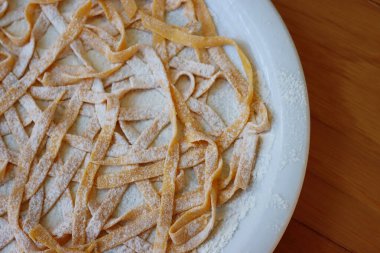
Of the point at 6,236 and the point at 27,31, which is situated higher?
the point at 27,31

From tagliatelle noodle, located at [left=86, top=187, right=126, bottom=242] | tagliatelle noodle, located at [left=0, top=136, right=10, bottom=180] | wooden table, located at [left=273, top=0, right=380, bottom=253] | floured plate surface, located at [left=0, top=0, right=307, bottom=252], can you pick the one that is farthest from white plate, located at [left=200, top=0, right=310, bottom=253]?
tagliatelle noodle, located at [left=0, top=136, right=10, bottom=180]

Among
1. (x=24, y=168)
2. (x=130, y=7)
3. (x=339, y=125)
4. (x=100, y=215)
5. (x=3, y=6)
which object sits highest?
(x=3, y=6)

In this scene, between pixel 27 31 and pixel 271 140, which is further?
pixel 27 31

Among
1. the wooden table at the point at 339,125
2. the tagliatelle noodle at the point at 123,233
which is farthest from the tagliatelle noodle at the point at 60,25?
the wooden table at the point at 339,125

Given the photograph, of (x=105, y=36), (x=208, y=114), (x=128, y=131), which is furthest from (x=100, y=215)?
(x=105, y=36)

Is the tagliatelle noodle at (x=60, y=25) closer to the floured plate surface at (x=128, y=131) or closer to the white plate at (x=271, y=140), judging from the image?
the floured plate surface at (x=128, y=131)

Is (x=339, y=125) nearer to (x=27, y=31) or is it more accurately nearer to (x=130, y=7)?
(x=130, y=7)

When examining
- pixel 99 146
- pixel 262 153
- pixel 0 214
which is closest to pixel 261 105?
pixel 262 153
